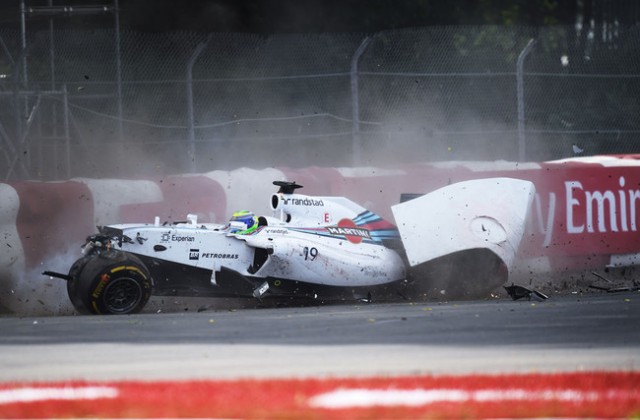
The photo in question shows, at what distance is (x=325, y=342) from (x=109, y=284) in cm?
290

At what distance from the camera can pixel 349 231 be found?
478 inches

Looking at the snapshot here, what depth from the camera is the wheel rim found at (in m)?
10.7

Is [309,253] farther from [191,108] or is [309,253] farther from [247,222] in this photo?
[191,108]

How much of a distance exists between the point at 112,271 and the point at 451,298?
3.88m

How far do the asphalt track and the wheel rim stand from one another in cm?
27

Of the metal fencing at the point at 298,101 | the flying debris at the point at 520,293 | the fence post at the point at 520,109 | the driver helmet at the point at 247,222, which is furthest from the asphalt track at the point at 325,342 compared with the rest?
the fence post at the point at 520,109

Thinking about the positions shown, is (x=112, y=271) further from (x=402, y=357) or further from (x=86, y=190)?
(x=402, y=357)

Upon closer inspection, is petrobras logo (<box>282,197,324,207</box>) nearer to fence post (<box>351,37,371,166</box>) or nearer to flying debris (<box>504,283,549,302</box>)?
flying debris (<box>504,283,549,302</box>)

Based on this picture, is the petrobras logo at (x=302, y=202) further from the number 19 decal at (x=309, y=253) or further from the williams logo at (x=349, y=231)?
the number 19 decal at (x=309, y=253)

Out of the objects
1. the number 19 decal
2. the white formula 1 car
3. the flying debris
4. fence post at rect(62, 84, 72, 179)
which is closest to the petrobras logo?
the white formula 1 car

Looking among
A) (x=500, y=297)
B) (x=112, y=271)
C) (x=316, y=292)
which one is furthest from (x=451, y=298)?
(x=112, y=271)

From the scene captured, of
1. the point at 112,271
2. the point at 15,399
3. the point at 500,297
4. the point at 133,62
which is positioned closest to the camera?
the point at 15,399

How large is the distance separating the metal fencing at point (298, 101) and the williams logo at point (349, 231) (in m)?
3.13

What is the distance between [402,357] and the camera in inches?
307
